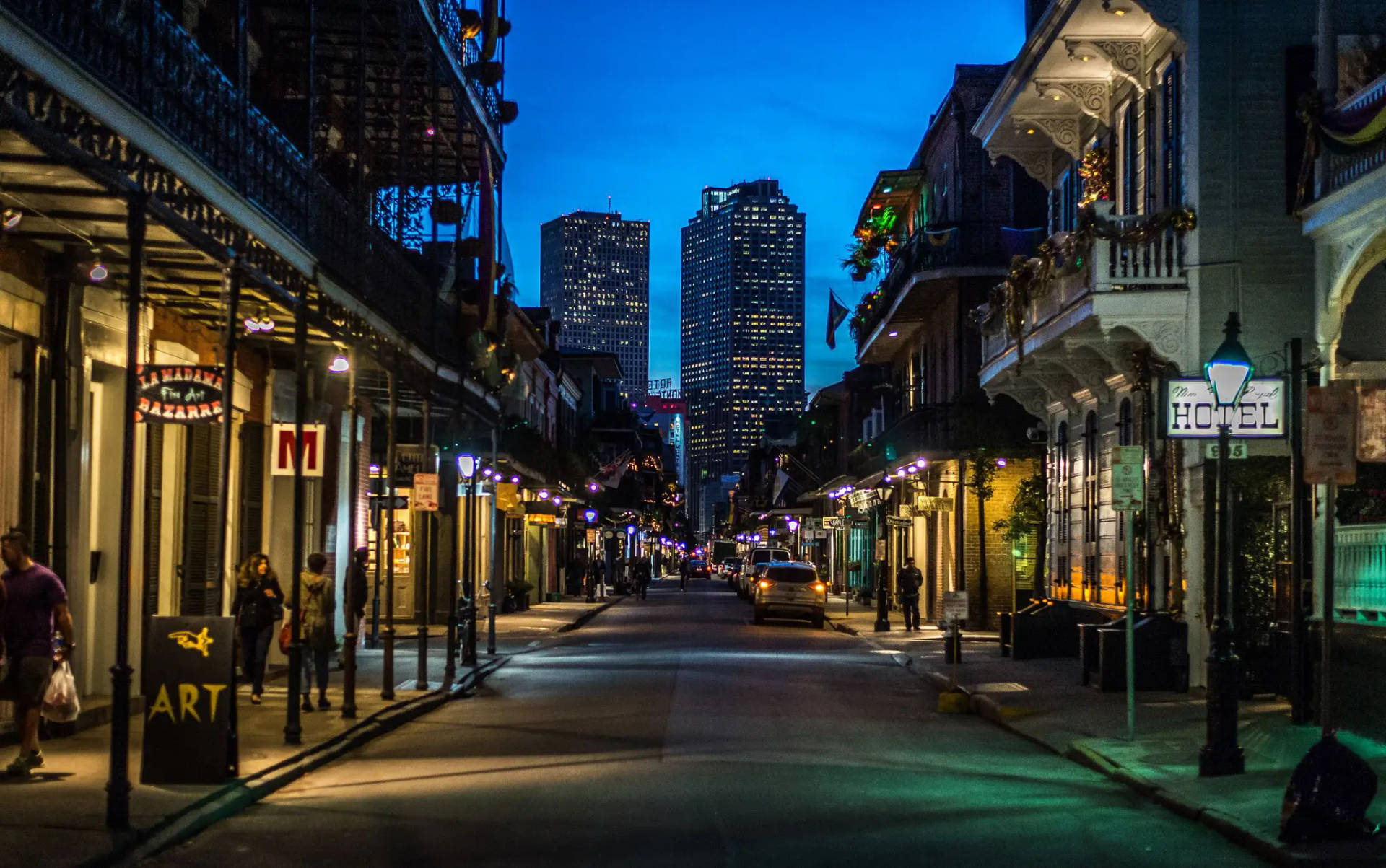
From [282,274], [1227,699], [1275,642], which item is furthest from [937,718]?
[282,274]

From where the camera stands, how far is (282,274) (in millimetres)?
14102

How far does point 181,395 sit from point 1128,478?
8724 mm

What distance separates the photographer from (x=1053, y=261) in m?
24.7

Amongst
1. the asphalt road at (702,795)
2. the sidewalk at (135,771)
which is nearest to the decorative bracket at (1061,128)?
the asphalt road at (702,795)

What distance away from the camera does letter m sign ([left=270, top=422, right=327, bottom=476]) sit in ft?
57.8

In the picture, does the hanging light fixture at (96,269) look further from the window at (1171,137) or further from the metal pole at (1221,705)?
the window at (1171,137)

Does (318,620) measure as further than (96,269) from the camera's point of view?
Yes

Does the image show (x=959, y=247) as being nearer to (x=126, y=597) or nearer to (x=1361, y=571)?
(x=1361, y=571)

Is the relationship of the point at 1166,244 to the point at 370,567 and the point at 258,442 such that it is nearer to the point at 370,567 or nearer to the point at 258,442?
the point at 258,442

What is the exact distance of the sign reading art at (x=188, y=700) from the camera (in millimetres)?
12258

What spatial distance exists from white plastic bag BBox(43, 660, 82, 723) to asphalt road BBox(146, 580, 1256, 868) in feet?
5.62

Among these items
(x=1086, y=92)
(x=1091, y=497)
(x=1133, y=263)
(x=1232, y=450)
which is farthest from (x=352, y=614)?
(x=1086, y=92)

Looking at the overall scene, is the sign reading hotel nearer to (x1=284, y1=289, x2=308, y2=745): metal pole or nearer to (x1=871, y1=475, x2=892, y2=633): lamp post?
(x1=284, y1=289, x2=308, y2=745): metal pole

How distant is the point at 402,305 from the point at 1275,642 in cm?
1346
